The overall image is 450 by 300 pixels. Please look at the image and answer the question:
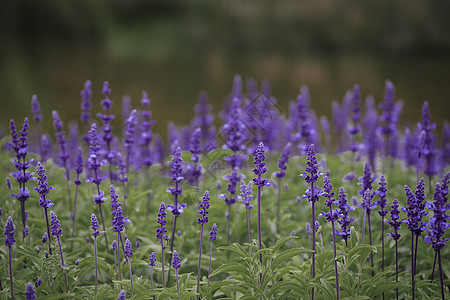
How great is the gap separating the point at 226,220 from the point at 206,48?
28.9 ft

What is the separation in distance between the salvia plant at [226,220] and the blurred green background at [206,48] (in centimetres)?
464

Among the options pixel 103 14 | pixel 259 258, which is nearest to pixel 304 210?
pixel 259 258

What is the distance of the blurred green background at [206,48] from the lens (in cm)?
1025

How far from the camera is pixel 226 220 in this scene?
4297 mm

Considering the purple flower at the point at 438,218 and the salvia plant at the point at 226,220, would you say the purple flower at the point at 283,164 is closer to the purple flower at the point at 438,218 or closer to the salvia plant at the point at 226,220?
the salvia plant at the point at 226,220

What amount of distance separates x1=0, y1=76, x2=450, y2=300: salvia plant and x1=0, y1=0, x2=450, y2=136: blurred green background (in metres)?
4.64

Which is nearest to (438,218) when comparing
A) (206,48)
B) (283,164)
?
(283,164)

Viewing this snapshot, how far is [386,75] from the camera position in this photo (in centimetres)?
1045

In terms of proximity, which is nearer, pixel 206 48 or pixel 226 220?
pixel 226 220

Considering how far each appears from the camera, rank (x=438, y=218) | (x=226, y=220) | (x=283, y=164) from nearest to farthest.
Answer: (x=438, y=218), (x=283, y=164), (x=226, y=220)

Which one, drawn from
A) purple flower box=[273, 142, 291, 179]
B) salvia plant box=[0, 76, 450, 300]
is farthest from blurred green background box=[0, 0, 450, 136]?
purple flower box=[273, 142, 291, 179]

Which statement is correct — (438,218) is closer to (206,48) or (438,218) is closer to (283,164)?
(283,164)

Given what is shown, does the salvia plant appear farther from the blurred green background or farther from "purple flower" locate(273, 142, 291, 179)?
the blurred green background

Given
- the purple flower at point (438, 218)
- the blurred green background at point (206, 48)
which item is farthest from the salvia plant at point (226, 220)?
the blurred green background at point (206, 48)
